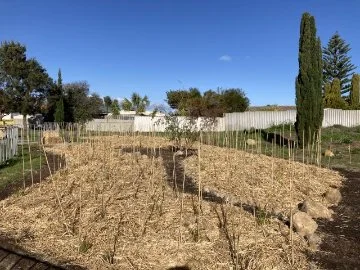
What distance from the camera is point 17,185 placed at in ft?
25.1

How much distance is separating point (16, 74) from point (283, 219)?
114ft

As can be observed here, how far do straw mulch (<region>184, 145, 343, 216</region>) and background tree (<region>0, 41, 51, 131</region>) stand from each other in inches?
1161

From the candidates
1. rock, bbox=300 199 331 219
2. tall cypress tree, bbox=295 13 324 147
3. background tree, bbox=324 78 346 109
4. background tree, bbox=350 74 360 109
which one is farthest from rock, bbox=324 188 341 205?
background tree, bbox=350 74 360 109

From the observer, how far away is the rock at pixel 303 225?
4449 mm

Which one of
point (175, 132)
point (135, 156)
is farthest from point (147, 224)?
point (175, 132)

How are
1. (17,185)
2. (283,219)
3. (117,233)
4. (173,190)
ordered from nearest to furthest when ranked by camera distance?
(117,233)
(283,219)
(173,190)
(17,185)

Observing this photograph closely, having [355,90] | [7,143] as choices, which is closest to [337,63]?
[355,90]

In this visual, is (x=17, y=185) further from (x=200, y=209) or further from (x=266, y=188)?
(x=266, y=188)

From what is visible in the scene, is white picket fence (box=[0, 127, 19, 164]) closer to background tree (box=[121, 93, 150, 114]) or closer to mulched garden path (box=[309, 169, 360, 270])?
mulched garden path (box=[309, 169, 360, 270])

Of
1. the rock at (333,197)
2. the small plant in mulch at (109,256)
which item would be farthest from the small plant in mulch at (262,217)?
the small plant in mulch at (109,256)

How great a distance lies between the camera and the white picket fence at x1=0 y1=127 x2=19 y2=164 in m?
11.1

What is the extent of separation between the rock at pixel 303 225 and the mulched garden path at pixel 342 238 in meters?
0.18

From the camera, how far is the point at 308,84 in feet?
49.8

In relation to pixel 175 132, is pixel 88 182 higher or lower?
lower
